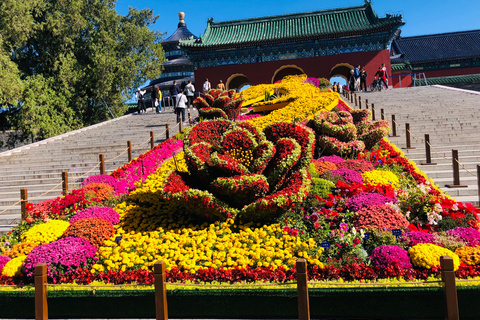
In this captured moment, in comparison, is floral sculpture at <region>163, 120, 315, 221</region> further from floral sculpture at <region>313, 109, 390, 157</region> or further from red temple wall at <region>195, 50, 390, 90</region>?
red temple wall at <region>195, 50, 390, 90</region>

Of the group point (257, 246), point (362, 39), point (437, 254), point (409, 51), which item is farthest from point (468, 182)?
point (409, 51)

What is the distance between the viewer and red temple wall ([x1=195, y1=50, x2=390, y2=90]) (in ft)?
88.9

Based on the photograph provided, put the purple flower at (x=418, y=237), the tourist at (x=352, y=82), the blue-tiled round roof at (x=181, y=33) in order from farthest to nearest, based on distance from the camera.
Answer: the blue-tiled round roof at (x=181, y=33), the tourist at (x=352, y=82), the purple flower at (x=418, y=237)

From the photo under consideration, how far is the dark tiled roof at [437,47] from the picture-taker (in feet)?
107

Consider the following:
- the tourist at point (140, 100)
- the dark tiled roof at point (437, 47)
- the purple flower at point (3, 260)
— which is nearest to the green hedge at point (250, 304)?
the purple flower at point (3, 260)

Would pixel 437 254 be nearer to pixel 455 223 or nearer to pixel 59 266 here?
pixel 455 223

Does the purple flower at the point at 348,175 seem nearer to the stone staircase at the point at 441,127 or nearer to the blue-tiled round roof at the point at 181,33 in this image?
the stone staircase at the point at 441,127

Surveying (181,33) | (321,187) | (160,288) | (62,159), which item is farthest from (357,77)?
(181,33)

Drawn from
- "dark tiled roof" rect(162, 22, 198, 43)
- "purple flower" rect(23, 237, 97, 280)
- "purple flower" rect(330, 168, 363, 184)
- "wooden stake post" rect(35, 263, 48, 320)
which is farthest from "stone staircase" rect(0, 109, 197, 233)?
"dark tiled roof" rect(162, 22, 198, 43)

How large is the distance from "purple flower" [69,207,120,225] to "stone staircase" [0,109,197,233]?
2.33 metres

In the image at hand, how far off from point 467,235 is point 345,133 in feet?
16.0

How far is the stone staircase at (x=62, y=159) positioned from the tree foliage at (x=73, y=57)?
6.41 metres

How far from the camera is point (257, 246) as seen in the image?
5848 mm

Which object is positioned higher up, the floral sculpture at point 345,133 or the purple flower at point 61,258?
the floral sculpture at point 345,133
